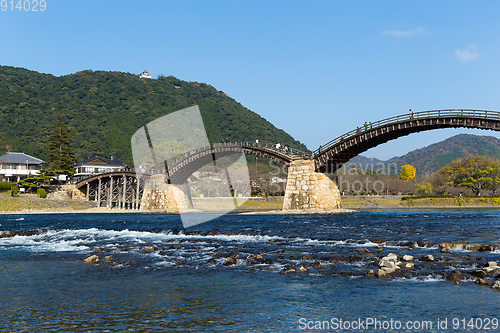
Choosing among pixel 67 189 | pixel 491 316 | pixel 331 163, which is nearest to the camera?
pixel 491 316

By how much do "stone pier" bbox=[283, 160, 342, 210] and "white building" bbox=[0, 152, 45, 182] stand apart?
76.0 metres

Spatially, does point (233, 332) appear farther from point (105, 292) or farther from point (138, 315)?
point (105, 292)

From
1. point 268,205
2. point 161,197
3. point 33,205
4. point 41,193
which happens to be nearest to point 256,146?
point 161,197

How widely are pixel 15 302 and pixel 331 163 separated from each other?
163 feet

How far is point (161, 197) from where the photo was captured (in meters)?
69.4

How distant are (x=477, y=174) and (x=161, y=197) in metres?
71.0

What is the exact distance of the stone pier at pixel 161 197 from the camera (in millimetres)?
68938

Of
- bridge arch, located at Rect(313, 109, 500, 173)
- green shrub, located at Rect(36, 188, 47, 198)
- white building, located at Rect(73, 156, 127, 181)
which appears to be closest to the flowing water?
bridge arch, located at Rect(313, 109, 500, 173)

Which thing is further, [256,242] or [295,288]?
[256,242]

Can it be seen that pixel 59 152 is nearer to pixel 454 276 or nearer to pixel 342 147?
pixel 342 147

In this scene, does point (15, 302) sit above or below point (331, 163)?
below

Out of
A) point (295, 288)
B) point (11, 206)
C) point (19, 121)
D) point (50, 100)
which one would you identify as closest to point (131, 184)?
point (11, 206)

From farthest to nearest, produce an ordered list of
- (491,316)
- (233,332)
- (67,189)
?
(67,189) < (491,316) < (233,332)

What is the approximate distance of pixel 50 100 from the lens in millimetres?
180625
